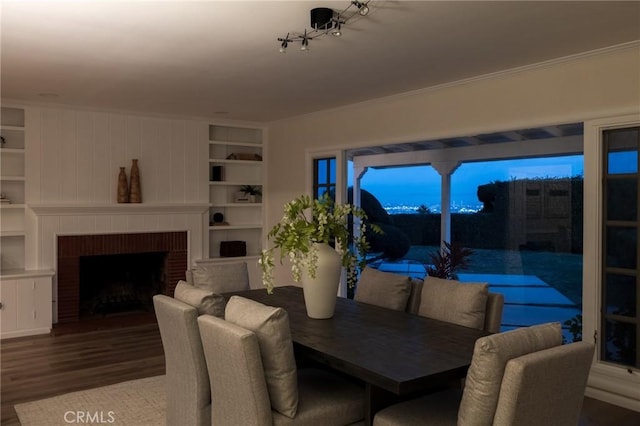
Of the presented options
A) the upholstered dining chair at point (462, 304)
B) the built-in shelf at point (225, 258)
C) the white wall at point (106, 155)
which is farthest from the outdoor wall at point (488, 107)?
the upholstered dining chair at point (462, 304)

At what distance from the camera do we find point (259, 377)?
7.69 feet

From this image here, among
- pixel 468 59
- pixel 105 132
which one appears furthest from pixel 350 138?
pixel 105 132

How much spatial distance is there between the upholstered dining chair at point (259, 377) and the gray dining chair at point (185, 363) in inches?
6.1

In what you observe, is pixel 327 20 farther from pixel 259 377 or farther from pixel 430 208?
pixel 430 208

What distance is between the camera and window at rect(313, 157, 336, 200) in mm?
6617

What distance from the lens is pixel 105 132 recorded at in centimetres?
644

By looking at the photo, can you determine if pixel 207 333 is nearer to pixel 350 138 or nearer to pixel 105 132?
pixel 350 138

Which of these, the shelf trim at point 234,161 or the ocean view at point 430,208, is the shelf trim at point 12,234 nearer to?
the shelf trim at point 234,161

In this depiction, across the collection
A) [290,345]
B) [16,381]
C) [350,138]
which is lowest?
[16,381]

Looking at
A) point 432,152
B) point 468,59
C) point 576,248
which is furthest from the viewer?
point 432,152

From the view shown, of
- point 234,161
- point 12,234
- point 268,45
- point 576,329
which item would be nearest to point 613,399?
point 576,329

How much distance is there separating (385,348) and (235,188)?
541 centimetres

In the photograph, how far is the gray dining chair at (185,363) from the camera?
275 cm

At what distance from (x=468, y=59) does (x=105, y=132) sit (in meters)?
4.41
